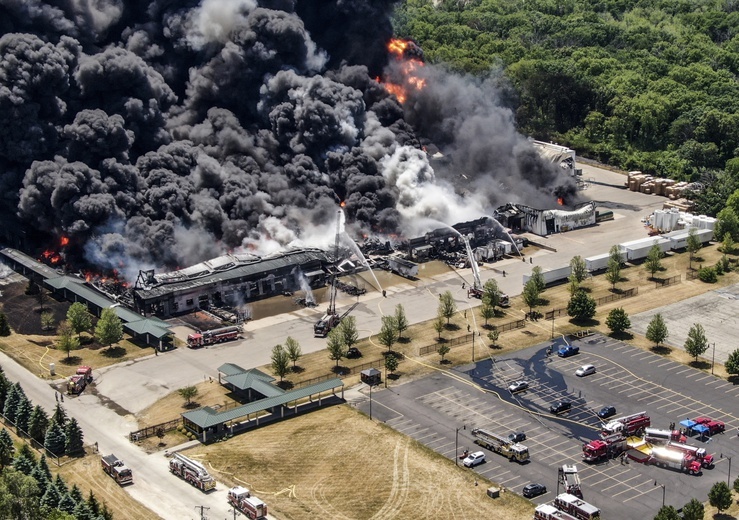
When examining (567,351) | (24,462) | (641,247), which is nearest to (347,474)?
(24,462)

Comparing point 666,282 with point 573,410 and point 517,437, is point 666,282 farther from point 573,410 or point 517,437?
point 517,437

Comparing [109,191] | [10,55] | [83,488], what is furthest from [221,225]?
[83,488]

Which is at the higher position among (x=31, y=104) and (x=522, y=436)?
(x=31, y=104)

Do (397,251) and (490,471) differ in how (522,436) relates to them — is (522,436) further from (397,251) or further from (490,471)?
(397,251)

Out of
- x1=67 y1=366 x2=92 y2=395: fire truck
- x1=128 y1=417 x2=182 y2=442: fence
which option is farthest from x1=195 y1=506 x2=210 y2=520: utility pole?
x1=67 y1=366 x2=92 y2=395: fire truck

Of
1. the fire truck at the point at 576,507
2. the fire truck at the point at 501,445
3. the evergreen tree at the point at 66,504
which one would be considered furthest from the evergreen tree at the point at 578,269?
the evergreen tree at the point at 66,504
